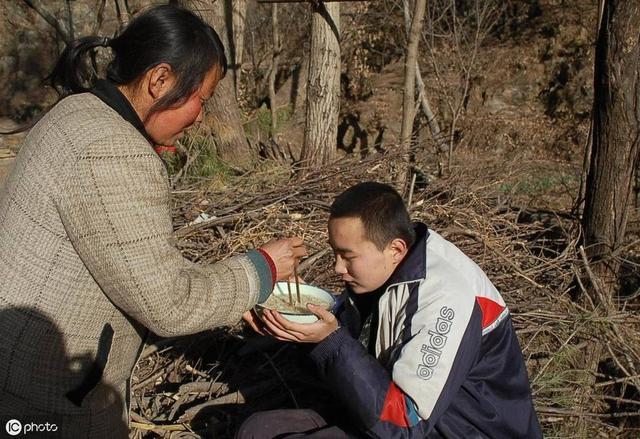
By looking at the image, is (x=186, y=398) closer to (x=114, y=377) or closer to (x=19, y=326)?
(x=114, y=377)

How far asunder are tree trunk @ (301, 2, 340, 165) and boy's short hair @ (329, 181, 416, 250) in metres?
4.15

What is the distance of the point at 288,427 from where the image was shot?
244 centimetres

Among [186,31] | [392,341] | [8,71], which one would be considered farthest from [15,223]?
[8,71]

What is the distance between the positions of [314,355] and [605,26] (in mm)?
2939

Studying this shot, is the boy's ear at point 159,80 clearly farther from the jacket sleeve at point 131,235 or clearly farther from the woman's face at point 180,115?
the jacket sleeve at point 131,235

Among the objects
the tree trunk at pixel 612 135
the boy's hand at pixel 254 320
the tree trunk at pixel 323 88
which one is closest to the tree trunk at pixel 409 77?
the tree trunk at pixel 323 88

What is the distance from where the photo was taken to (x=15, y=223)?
179 cm

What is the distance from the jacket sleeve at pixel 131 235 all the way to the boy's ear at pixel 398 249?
69cm

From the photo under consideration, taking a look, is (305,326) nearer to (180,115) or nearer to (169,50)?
(180,115)

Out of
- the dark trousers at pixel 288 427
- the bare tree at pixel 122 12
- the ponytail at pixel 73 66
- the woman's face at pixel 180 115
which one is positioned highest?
the ponytail at pixel 73 66

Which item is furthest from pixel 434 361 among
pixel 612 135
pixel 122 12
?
pixel 122 12

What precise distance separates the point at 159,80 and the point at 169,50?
88 mm

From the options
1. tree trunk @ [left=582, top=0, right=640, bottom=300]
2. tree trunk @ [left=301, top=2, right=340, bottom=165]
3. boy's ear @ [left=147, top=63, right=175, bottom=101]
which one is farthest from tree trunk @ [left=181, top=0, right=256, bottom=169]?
boy's ear @ [left=147, top=63, right=175, bottom=101]

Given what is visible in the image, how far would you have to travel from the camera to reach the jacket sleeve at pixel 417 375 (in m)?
2.03
